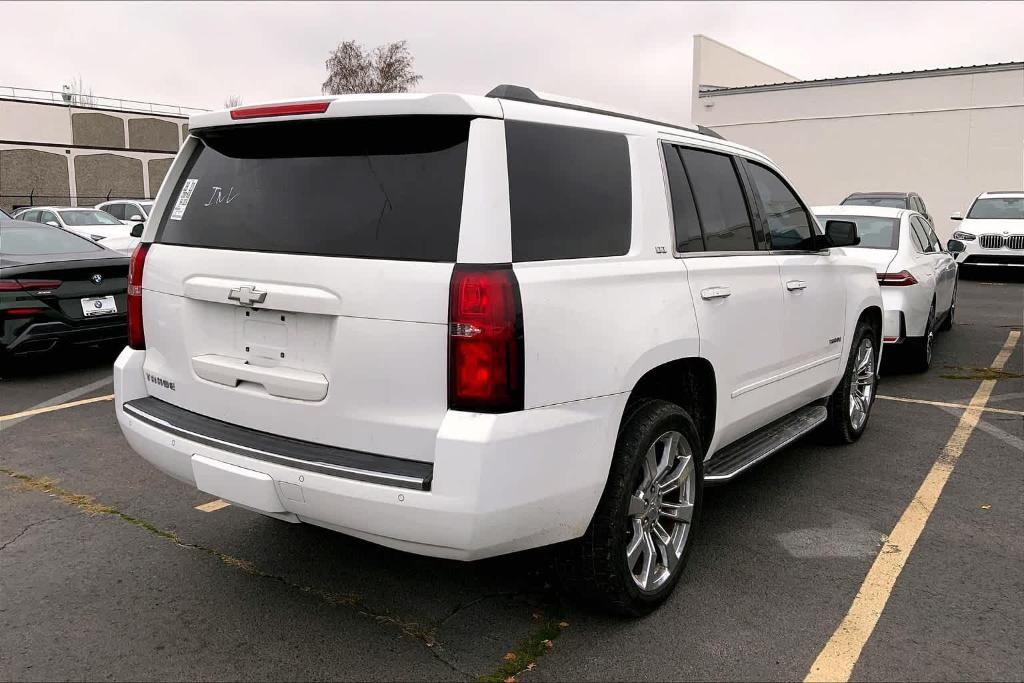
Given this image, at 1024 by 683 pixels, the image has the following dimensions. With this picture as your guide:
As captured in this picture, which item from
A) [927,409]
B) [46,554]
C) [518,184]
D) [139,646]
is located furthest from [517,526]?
[927,409]

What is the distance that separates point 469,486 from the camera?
8.35 feet

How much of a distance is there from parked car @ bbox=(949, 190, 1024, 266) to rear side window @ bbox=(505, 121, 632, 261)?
15053 mm

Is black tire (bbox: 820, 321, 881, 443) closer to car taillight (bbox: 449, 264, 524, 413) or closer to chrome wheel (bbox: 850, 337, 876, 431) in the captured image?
chrome wheel (bbox: 850, 337, 876, 431)

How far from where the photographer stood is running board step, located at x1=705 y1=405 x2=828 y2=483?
3830 mm

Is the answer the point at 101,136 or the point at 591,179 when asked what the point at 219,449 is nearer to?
the point at 591,179

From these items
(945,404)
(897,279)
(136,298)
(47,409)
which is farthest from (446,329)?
(897,279)

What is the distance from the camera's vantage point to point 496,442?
2562 millimetres

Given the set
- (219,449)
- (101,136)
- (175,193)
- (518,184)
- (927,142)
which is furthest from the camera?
(101,136)

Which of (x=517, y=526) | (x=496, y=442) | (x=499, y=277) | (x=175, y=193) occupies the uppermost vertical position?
(x=175, y=193)

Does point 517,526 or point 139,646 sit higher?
point 517,526

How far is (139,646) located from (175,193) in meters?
1.82

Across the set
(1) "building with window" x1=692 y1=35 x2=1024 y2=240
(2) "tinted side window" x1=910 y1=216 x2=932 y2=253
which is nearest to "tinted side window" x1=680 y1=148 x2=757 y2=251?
(2) "tinted side window" x1=910 y1=216 x2=932 y2=253

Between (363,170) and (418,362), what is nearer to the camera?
(418,362)

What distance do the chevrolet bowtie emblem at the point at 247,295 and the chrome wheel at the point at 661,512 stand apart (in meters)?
1.54
